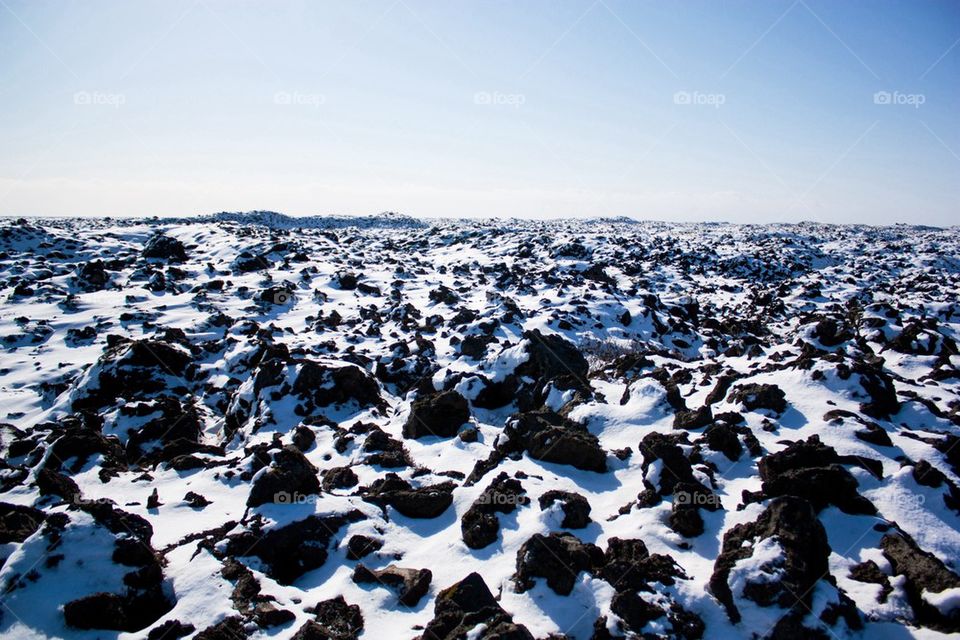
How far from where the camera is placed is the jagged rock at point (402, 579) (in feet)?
21.6

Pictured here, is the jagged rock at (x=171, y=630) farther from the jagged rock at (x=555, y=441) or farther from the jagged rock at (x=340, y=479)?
the jagged rock at (x=555, y=441)

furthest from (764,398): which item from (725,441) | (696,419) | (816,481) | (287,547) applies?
(287,547)

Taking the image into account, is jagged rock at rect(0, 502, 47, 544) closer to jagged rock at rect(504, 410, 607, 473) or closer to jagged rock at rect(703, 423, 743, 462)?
jagged rock at rect(504, 410, 607, 473)

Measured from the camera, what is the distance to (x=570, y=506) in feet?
25.7

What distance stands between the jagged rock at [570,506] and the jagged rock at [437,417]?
413cm

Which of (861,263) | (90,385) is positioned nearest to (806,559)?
(90,385)

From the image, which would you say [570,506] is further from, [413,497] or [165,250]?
[165,250]

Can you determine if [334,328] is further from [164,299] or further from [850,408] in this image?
[850,408]

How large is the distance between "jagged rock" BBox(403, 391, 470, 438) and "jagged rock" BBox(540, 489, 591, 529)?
4.13 m

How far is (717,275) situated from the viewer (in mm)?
41375

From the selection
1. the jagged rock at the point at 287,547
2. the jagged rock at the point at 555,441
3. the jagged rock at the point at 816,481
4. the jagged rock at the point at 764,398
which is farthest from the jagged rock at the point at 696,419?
the jagged rock at the point at 287,547

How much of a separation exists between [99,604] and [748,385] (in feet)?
39.1

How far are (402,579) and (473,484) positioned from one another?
2.66 metres

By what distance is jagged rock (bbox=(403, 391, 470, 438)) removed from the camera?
38.8ft
